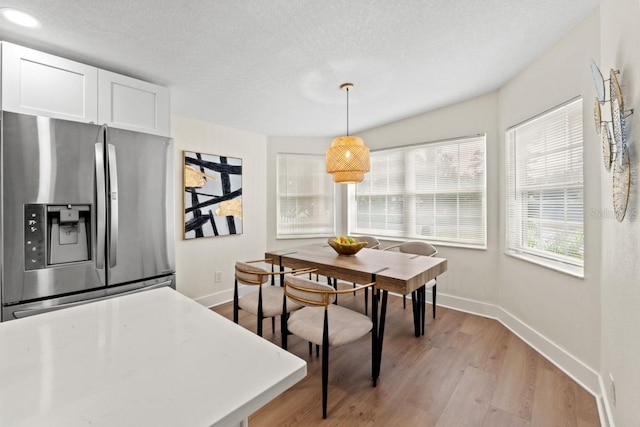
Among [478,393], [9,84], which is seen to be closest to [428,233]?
[478,393]

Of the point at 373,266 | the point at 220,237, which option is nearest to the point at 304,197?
the point at 220,237

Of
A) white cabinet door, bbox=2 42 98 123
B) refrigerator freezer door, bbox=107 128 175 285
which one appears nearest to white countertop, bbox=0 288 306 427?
refrigerator freezer door, bbox=107 128 175 285

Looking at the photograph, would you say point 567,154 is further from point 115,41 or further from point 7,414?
point 115,41

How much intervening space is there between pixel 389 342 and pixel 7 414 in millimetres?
2634

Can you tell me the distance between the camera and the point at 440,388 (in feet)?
6.60

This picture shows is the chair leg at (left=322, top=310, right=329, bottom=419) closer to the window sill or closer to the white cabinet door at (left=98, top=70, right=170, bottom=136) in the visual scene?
the window sill

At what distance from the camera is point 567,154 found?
2.23 meters

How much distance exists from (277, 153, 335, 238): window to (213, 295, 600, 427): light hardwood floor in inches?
81.7

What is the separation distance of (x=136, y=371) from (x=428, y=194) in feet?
11.8

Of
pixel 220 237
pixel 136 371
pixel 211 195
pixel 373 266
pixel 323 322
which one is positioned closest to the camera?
pixel 136 371

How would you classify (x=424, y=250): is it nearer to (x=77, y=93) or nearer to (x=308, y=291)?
(x=308, y=291)

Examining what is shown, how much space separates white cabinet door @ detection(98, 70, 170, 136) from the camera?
2.13 meters

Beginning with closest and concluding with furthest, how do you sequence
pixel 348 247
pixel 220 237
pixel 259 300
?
pixel 259 300 < pixel 348 247 < pixel 220 237

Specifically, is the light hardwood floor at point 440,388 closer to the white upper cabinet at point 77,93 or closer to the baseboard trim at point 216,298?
the baseboard trim at point 216,298
